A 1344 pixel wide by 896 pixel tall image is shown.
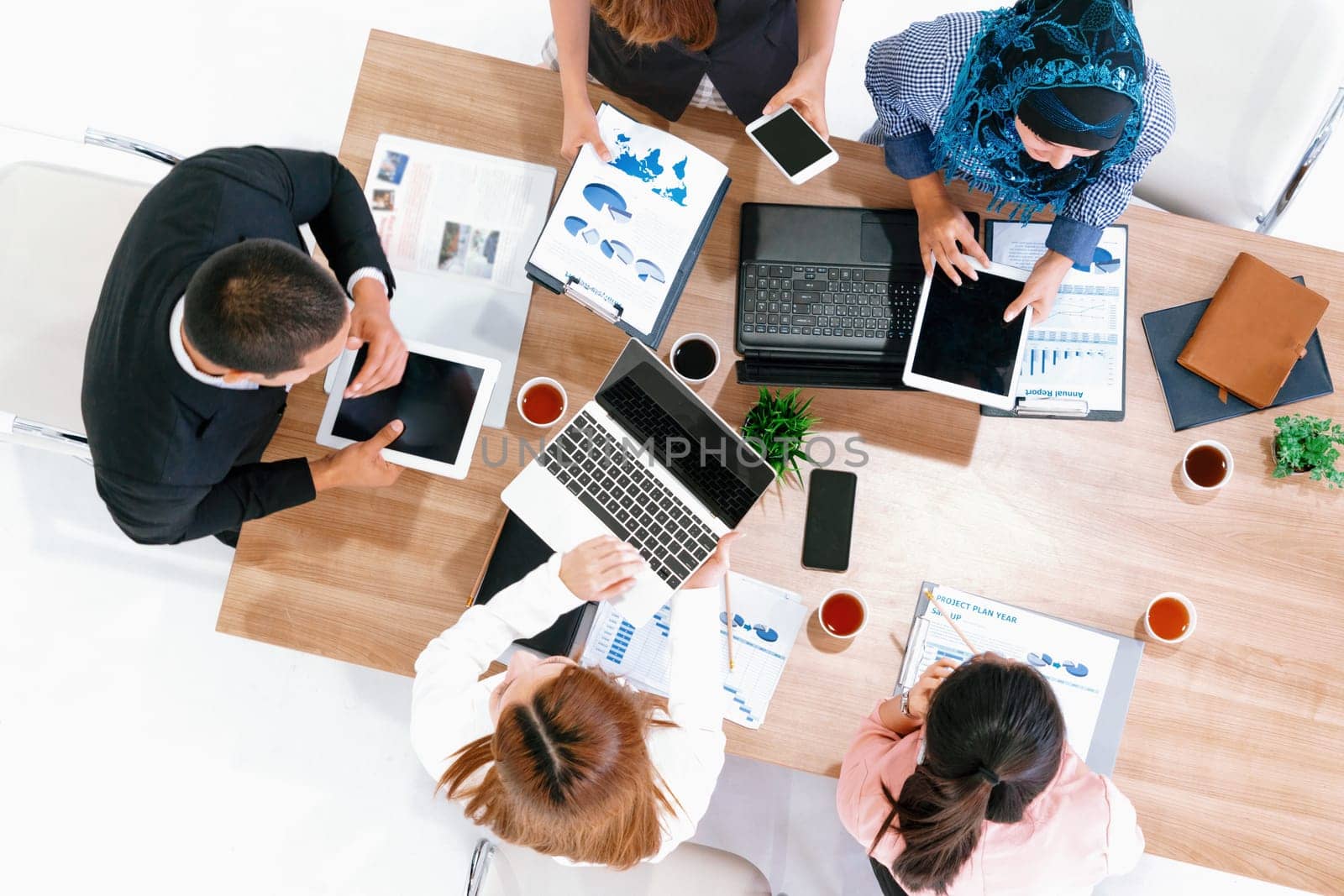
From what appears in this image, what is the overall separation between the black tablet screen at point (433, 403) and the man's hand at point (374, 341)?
2cm

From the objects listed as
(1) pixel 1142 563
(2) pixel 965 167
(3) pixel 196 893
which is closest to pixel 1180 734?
(1) pixel 1142 563

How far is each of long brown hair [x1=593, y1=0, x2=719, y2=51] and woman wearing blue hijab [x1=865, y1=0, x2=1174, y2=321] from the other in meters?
0.36

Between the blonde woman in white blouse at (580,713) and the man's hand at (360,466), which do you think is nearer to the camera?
the blonde woman in white blouse at (580,713)

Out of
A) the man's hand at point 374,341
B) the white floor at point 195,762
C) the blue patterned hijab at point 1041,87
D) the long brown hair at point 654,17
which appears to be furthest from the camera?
the white floor at point 195,762

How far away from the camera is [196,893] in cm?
218

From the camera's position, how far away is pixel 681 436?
137 centimetres

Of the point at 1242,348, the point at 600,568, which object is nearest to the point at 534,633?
the point at 600,568

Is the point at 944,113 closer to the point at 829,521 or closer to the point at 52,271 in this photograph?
the point at 829,521

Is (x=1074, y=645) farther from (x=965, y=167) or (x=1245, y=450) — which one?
(x=965, y=167)

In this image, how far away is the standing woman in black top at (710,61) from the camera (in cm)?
144

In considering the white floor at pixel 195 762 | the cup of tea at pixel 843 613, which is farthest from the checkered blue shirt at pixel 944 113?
the white floor at pixel 195 762

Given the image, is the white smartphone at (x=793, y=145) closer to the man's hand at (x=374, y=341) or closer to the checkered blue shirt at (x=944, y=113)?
the checkered blue shirt at (x=944, y=113)

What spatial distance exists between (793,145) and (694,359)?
39cm

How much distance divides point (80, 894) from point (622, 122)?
238 centimetres
